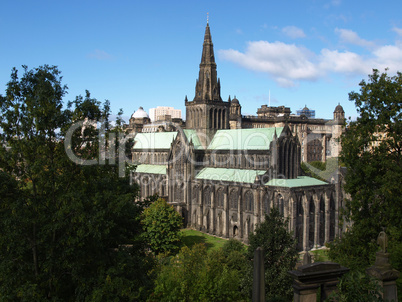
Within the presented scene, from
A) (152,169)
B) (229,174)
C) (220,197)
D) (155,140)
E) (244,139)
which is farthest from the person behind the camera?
(155,140)

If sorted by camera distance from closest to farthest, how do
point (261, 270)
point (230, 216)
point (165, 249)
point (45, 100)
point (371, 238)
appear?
point (261, 270) < point (45, 100) < point (371, 238) < point (165, 249) < point (230, 216)

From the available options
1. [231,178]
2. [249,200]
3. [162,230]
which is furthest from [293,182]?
[162,230]

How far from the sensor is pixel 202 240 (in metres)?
65.2

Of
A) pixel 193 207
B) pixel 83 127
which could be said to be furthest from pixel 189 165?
pixel 83 127

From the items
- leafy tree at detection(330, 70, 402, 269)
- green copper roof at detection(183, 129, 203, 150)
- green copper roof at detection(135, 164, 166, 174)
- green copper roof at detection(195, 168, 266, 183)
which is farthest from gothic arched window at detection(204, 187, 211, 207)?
leafy tree at detection(330, 70, 402, 269)

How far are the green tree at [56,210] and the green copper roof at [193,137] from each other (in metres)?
56.3

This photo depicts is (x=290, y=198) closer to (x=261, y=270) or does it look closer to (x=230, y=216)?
(x=230, y=216)

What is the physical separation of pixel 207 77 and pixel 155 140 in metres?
24.9

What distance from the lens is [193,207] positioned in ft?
251

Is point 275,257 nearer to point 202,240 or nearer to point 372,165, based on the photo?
point 372,165

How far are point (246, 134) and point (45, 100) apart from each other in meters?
54.3

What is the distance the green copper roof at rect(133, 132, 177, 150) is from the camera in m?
94.1

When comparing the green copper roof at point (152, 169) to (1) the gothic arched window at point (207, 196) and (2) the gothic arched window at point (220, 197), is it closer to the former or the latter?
(1) the gothic arched window at point (207, 196)

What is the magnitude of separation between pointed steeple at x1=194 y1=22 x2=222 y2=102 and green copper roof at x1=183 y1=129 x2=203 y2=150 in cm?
705
